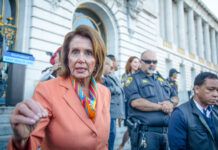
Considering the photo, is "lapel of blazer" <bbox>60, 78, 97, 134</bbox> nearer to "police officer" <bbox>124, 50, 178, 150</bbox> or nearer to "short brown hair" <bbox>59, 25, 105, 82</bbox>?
"short brown hair" <bbox>59, 25, 105, 82</bbox>

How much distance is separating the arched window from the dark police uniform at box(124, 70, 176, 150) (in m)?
7.05

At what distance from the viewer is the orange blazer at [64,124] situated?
3.93 feet

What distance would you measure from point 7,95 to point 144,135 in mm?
5494

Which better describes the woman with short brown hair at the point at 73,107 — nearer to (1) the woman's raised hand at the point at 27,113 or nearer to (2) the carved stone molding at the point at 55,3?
(1) the woman's raised hand at the point at 27,113

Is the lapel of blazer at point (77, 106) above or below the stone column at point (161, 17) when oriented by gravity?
below

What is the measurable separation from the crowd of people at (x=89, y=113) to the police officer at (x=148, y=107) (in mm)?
15

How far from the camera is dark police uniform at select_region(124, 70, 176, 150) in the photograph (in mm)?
2668

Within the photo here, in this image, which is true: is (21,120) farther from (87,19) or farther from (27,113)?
(87,19)

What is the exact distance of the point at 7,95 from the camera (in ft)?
20.3

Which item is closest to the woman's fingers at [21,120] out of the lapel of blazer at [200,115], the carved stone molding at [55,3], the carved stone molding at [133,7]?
the lapel of blazer at [200,115]

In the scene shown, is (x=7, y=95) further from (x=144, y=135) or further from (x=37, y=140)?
(x=37, y=140)

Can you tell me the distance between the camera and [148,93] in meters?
2.93

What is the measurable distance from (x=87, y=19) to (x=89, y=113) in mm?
9250

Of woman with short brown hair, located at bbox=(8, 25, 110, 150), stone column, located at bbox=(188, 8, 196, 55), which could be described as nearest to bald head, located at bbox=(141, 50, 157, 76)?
woman with short brown hair, located at bbox=(8, 25, 110, 150)
